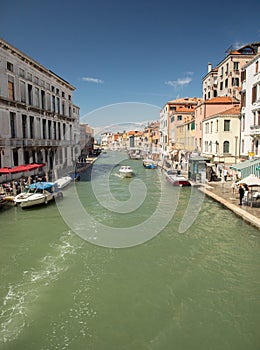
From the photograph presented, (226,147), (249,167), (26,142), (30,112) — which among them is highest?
(30,112)

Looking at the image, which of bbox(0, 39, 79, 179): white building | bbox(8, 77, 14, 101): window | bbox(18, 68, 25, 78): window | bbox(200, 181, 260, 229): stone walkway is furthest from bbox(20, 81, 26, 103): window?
bbox(200, 181, 260, 229): stone walkway

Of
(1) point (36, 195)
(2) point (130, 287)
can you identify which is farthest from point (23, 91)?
(2) point (130, 287)

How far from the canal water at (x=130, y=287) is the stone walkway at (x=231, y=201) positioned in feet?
1.68

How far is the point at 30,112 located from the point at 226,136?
787 inches

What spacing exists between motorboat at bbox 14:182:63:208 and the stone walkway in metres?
11.4

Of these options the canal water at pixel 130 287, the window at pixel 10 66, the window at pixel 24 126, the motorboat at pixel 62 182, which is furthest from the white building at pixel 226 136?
the window at pixel 10 66

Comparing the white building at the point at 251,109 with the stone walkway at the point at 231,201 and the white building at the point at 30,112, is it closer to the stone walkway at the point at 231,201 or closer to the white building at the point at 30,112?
the stone walkway at the point at 231,201

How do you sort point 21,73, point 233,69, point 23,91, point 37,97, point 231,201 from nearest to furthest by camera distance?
point 231,201 < point 21,73 < point 23,91 < point 37,97 < point 233,69

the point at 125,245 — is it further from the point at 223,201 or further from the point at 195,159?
the point at 195,159

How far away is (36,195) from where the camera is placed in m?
18.1

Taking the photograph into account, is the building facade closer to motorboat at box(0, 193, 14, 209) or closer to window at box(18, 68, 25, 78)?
window at box(18, 68, 25, 78)

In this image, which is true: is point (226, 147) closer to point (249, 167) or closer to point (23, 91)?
point (249, 167)

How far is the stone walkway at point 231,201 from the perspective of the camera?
14055 mm

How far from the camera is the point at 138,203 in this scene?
19.9 metres
